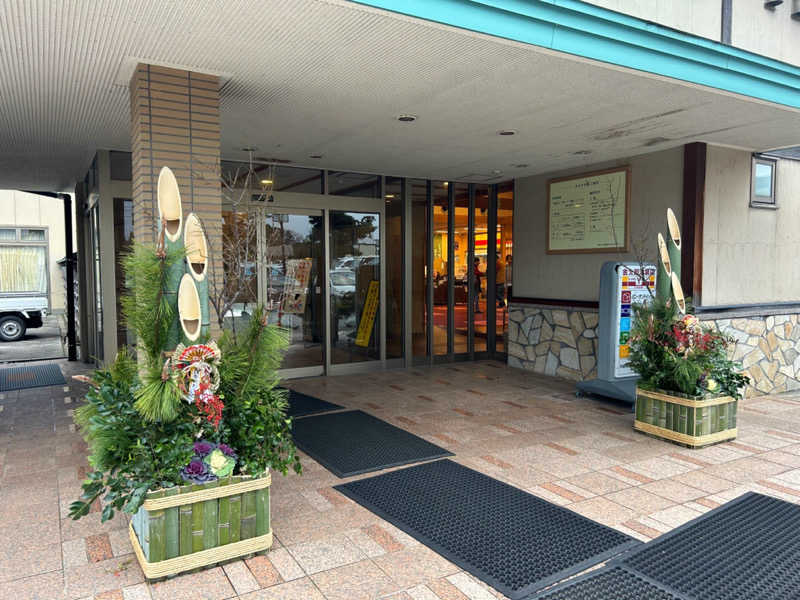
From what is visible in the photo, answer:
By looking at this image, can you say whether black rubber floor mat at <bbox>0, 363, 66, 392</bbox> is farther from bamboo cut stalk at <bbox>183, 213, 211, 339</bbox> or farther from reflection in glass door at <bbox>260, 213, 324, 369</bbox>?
bamboo cut stalk at <bbox>183, 213, 211, 339</bbox>

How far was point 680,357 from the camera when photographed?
14.8ft

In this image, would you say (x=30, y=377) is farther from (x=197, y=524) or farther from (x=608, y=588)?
(x=608, y=588)

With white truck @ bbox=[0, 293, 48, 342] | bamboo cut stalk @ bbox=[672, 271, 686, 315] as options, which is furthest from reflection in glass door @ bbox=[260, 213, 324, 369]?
white truck @ bbox=[0, 293, 48, 342]

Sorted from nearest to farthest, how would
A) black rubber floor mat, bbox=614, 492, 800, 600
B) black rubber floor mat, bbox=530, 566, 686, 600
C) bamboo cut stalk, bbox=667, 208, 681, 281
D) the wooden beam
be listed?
1. black rubber floor mat, bbox=530, 566, 686, 600
2. black rubber floor mat, bbox=614, 492, 800, 600
3. bamboo cut stalk, bbox=667, 208, 681, 281
4. the wooden beam

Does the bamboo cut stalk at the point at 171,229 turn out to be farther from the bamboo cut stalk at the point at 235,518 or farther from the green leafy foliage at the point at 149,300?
the bamboo cut stalk at the point at 235,518

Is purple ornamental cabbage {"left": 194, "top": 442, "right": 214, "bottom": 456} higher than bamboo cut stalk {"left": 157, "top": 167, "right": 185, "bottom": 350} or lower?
lower

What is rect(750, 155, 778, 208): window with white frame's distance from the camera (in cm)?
623

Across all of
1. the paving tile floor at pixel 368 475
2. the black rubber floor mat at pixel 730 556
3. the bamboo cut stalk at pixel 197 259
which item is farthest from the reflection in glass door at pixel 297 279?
the black rubber floor mat at pixel 730 556

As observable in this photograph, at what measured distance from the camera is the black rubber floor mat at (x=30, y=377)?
6.67m

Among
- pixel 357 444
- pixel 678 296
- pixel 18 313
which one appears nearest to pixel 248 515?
pixel 357 444

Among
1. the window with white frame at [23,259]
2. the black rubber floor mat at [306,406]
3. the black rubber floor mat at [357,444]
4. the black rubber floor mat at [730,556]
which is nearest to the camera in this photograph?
the black rubber floor mat at [730,556]

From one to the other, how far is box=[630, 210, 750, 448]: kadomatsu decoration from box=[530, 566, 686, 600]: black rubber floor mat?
7.12ft

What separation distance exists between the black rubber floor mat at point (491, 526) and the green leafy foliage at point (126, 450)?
4.08ft

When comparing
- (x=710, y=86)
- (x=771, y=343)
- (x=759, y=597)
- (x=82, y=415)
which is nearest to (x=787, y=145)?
(x=771, y=343)
